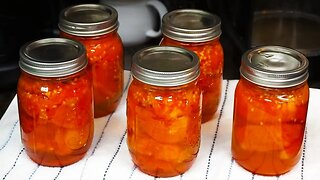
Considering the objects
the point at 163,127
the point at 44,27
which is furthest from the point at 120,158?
the point at 44,27

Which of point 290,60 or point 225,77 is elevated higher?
point 290,60

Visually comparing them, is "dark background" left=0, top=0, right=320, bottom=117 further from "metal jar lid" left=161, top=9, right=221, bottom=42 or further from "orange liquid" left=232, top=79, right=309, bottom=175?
"orange liquid" left=232, top=79, right=309, bottom=175

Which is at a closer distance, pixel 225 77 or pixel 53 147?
pixel 53 147

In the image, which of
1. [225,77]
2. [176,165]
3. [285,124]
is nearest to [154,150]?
[176,165]

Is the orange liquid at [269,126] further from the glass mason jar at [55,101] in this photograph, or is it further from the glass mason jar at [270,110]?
the glass mason jar at [55,101]

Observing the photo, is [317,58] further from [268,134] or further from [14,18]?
[14,18]
